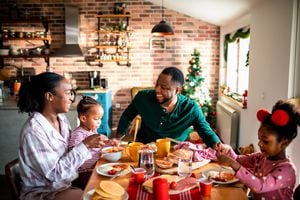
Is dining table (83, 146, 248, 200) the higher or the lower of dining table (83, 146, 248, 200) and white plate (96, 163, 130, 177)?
the lower

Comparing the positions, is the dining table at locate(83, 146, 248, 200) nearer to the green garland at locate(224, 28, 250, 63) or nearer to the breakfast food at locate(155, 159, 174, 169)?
the breakfast food at locate(155, 159, 174, 169)

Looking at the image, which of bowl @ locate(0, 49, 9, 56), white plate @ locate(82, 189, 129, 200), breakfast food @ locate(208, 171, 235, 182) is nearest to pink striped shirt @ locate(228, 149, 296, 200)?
breakfast food @ locate(208, 171, 235, 182)

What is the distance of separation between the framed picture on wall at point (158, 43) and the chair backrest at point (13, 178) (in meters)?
4.59

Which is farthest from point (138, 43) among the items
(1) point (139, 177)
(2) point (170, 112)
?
(1) point (139, 177)

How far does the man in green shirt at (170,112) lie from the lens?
7.31 feet

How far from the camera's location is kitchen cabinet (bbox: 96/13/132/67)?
5.83 metres

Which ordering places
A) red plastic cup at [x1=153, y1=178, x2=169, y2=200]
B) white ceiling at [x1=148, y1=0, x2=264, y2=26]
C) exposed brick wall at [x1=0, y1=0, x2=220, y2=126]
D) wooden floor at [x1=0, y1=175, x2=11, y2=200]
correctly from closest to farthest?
1. red plastic cup at [x1=153, y1=178, x2=169, y2=200]
2. wooden floor at [x1=0, y1=175, x2=11, y2=200]
3. white ceiling at [x1=148, y1=0, x2=264, y2=26]
4. exposed brick wall at [x1=0, y1=0, x2=220, y2=126]

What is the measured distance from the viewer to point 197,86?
18.1ft

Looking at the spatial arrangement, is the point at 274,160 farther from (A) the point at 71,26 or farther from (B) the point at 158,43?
(A) the point at 71,26

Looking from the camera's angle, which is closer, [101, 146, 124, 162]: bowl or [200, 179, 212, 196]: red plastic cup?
[200, 179, 212, 196]: red plastic cup

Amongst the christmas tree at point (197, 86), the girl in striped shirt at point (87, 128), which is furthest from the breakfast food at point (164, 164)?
the christmas tree at point (197, 86)

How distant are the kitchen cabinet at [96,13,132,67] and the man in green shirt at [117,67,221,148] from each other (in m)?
3.61

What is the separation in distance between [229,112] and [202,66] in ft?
5.36

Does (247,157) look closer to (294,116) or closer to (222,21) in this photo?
(294,116)
